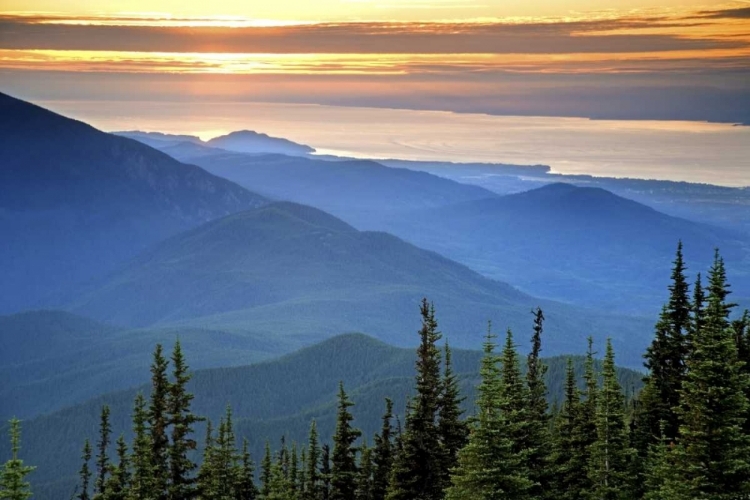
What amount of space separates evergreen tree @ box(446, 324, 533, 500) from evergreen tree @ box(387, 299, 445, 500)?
11272 millimetres

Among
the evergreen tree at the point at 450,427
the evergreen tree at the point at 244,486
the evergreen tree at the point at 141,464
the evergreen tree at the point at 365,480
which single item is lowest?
the evergreen tree at the point at 244,486

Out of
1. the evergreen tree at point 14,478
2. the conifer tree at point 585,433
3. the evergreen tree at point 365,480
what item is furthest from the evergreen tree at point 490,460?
the evergreen tree at point 365,480

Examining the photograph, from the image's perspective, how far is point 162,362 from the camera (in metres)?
68.2

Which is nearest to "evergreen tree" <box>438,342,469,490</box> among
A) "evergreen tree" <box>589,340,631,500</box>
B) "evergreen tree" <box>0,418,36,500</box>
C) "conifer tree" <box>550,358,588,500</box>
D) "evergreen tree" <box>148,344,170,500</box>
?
"conifer tree" <box>550,358,588,500</box>

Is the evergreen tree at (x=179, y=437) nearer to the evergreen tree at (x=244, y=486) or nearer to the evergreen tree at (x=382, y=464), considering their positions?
the evergreen tree at (x=382, y=464)

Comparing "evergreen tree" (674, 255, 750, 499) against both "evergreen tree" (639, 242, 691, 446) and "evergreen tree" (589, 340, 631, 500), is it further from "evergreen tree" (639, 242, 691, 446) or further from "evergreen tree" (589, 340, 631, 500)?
"evergreen tree" (639, 242, 691, 446)

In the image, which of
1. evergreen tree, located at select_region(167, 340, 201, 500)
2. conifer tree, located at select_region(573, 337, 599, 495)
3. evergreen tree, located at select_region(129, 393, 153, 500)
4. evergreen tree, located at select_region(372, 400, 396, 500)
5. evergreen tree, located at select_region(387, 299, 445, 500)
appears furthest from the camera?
evergreen tree, located at select_region(372, 400, 396, 500)

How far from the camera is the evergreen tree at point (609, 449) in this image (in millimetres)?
59938

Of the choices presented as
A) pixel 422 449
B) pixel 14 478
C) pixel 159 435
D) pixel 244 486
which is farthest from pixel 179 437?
pixel 244 486

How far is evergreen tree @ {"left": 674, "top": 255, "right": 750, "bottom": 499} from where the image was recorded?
160 ft

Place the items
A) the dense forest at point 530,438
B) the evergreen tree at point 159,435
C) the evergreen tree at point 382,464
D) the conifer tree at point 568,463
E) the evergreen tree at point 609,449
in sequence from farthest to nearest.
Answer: the evergreen tree at point 382,464, the evergreen tree at point 159,435, the conifer tree at point 568,463, the evergreen tree at point 609,449, the dense forest at point 530,438

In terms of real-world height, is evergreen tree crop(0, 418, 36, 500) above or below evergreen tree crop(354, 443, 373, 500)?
above

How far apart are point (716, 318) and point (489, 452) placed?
11.6 meters

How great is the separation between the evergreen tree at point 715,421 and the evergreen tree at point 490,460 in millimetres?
7579
